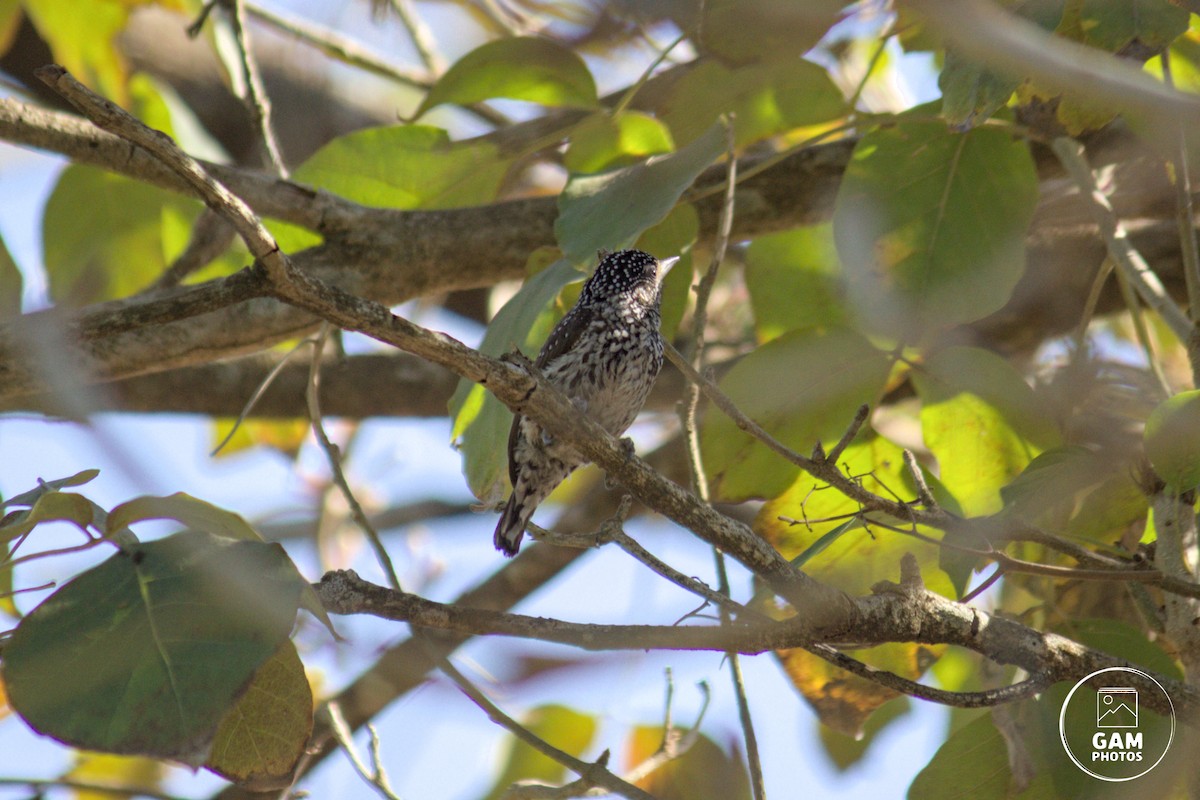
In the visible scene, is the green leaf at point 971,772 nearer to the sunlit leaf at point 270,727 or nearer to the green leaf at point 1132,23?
the sunlit leaf at point 270,727

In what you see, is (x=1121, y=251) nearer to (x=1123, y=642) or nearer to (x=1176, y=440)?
(x=1176, y=440)

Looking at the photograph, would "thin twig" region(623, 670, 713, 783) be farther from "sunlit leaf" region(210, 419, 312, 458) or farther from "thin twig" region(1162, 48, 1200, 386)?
"sunlit leaf" region(210, 419, 312, 458)

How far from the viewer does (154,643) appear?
5.43 ft

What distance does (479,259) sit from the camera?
137 inches

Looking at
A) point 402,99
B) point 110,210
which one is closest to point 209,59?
point 402,99

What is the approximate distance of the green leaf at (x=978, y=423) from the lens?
2.73 meters

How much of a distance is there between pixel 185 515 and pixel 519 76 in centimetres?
184

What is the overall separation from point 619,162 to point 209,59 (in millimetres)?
4595

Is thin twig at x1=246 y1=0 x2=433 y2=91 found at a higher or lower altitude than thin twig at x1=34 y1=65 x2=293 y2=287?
higher

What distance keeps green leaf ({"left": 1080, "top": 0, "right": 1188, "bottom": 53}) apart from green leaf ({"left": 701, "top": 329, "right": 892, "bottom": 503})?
2.82ft

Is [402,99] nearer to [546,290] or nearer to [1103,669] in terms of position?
[546,290]

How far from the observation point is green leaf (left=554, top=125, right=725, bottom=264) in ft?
7.48

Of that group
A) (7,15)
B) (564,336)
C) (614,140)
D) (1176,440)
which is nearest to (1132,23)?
(1176,440)

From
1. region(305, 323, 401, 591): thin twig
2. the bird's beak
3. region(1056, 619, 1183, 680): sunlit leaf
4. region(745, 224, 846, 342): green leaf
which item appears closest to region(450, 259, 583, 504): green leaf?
region(305, 323, 401, 591): thin twig
